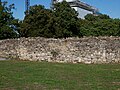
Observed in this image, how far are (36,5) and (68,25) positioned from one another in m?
6.11

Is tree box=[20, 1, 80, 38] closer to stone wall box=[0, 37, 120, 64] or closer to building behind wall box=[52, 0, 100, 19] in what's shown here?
stone wall box=[0, 37, 120, 64]

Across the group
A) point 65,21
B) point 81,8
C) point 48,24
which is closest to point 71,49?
point 48,24

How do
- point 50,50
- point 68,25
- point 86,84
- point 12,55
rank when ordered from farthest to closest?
point 68,25 < point 12,55 < point 50,50 < point 86,84

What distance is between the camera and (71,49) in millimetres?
30828

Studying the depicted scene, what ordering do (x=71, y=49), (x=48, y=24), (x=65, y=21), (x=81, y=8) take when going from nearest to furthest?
(x=71, y=49) → (x=48, y=24) → (x=65, y=21) → (x=81, y=8)

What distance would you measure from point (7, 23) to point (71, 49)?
21848mm

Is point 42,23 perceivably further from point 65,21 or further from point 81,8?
point 81,8

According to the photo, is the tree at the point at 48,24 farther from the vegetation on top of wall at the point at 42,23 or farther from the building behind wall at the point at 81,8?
the building behind wall at the point at 81,8

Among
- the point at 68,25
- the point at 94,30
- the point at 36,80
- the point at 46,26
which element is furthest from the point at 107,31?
the point at 36,80

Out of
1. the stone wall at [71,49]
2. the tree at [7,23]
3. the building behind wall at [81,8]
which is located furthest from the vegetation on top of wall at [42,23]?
the building behind wall at [81,8]

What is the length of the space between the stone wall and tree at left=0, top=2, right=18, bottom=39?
15.3 metres

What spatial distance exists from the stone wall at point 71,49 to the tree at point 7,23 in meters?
15.3

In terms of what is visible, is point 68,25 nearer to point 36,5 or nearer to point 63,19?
point 63,19

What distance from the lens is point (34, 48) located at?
32375 millimetres
